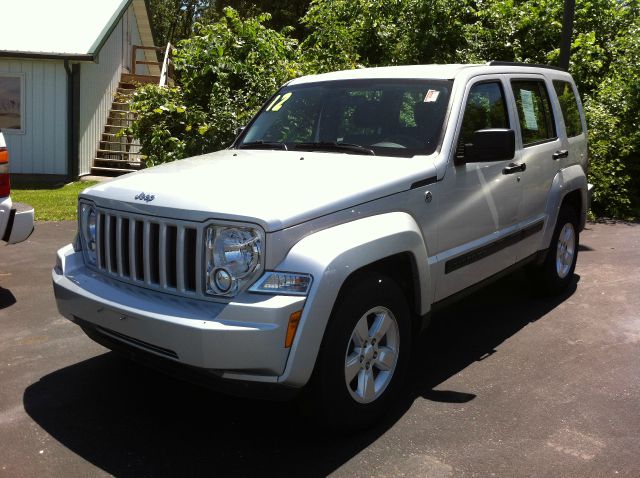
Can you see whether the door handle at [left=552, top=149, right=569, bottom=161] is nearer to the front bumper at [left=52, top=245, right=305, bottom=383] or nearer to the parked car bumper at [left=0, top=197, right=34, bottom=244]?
the front bumper at [left=52, top=245, right=305, bottom=383]

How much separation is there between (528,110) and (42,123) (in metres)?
12.3

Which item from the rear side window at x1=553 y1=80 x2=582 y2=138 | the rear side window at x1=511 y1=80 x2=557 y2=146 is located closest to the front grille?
the rear side window at x1=511 y1=80 x2=557 y2=146

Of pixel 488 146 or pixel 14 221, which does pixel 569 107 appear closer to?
pixel 488 146

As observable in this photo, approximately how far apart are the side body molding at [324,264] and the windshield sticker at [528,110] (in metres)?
2.35

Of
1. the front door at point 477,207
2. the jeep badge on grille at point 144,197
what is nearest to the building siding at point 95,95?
the front door at point 477,207

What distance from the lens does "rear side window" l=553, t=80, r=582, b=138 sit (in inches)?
248

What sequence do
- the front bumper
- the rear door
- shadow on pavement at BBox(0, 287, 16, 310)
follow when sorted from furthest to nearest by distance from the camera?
shadow on pavement at BBox(0, 287, 16, 310)
the rear door
the front bumper

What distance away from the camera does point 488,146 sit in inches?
173

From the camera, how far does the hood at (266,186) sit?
3.41 metres

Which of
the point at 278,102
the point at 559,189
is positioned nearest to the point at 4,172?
the point at 278,102

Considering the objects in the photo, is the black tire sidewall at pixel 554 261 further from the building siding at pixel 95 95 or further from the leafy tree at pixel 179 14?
the leafy tree at pixel 179 14

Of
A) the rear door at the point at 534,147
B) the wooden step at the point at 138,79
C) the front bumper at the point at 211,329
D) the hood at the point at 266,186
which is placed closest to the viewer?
the front bumper at the point at 211,329

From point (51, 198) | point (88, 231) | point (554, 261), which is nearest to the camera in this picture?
point (88, 231)

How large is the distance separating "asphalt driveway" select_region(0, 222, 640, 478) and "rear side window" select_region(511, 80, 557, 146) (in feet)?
4.89
